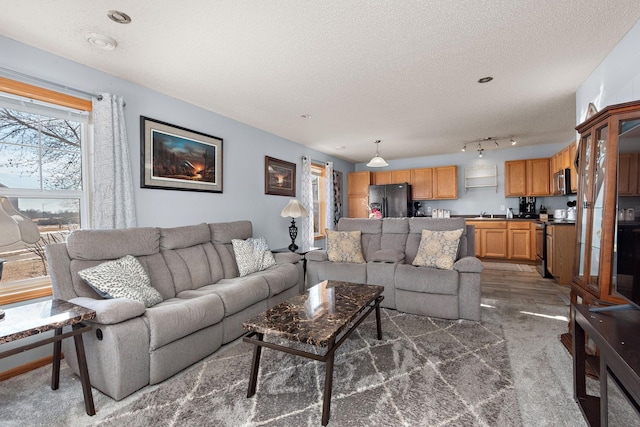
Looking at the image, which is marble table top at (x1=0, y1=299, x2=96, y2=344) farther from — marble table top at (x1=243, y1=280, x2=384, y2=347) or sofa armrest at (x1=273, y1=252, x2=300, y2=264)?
sofa armrest at (x1=273, y1=252, x2=300, y2=264)

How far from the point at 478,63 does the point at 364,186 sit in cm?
492

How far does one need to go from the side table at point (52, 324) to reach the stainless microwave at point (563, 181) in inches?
241

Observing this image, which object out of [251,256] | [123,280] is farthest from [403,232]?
[123,280]

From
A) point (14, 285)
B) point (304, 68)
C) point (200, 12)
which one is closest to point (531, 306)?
point (304, 68)

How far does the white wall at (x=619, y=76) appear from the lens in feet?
6.95

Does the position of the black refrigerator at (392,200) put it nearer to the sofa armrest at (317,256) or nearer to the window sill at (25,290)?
the sofa armrest at (317,256)

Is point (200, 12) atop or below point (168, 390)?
atop

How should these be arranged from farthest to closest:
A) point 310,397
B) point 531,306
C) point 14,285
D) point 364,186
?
point 364,186
point 531,306
point 14,285
point 310,397

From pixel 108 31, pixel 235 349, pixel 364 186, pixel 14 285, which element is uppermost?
pixel 108 31

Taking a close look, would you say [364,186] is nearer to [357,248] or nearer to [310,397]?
[357,248]

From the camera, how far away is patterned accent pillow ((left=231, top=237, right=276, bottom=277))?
10.8 feet

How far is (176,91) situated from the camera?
3170 millimetres

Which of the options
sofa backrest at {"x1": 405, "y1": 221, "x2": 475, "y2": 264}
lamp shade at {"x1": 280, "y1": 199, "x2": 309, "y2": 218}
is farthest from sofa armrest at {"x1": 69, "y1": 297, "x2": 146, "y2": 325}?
sofa backrest at {"x1": 405, "y1": 221, "x2": 475, "y2": 264}

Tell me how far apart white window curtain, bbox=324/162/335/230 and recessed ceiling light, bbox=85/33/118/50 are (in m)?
4.56
